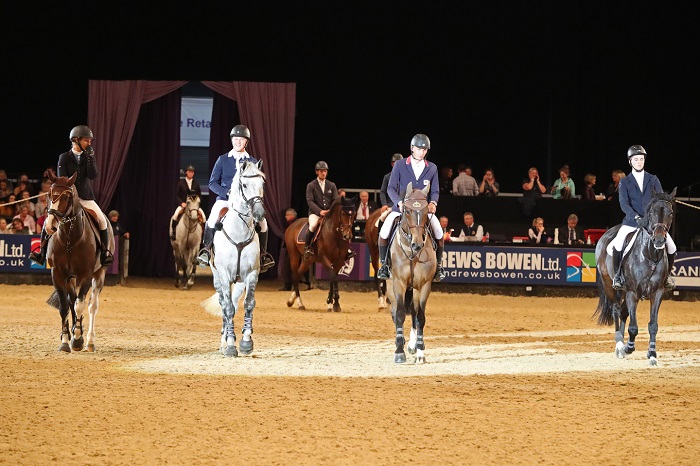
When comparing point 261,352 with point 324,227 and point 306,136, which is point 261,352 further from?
point 306,136

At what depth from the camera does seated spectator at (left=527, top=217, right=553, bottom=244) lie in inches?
842

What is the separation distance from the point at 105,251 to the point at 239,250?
1.77 m

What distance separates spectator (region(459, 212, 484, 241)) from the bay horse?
10.3 metres

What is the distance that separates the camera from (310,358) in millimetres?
11359

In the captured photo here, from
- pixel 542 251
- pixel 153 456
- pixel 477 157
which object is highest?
pixel 477 157

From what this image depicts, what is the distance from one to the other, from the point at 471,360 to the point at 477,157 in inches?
549

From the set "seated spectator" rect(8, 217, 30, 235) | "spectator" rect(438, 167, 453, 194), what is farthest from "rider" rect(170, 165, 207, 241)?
"spectator" rect(438, 167, 453, 194)

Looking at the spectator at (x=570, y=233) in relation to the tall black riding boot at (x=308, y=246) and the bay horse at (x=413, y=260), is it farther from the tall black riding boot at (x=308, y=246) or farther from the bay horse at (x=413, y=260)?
the bay horse at (x=413, y=260)

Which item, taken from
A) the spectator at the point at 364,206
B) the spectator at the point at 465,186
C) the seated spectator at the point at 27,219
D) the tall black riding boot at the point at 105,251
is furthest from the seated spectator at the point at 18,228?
the tall black riding boot at the point at 105,251

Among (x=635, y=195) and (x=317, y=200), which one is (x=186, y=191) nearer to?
(x=317, y=200)

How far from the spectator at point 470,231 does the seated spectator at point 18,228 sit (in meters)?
9.63

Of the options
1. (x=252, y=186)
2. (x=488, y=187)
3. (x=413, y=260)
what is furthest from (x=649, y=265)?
(x=488, y=187)

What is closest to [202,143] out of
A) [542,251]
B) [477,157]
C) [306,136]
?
[306,136]

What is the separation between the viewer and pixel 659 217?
11.1 meters
